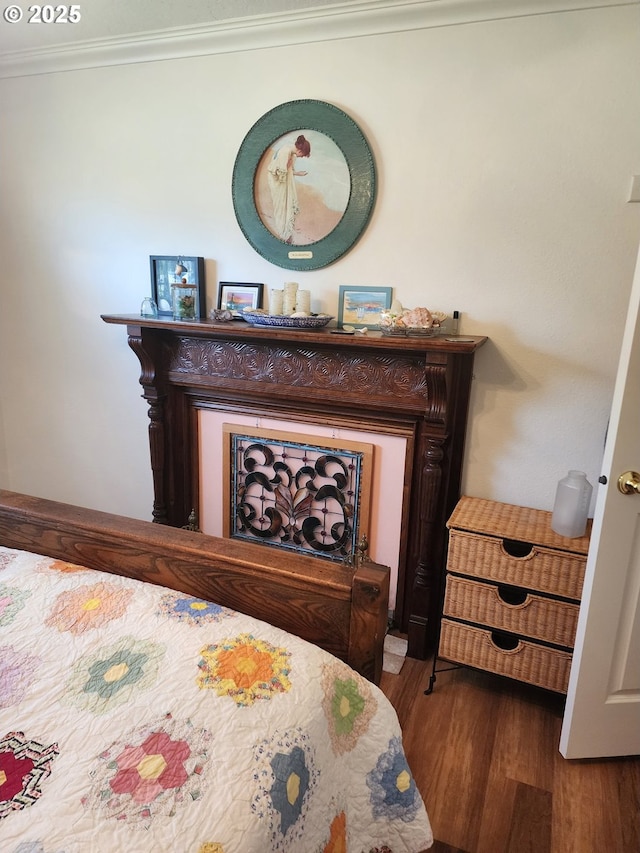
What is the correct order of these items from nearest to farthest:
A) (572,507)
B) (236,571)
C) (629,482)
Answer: (236,571), (629,482), (572,507)

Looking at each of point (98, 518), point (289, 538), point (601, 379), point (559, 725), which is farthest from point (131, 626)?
point (601, 379)

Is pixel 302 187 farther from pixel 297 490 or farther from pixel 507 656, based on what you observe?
pixel 507 656

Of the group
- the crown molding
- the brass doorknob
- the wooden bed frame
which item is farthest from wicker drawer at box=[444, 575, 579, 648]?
the crown molding

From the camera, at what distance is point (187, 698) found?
3.17ft

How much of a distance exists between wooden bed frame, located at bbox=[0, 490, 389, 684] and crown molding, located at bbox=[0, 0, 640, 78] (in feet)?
6.06

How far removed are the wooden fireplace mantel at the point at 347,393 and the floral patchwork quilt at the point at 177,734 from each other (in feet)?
3.30

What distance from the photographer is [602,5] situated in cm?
170

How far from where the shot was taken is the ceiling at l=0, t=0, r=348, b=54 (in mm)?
1976

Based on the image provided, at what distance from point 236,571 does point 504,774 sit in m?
1.13

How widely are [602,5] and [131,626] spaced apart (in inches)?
87.5

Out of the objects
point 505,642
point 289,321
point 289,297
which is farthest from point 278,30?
point 505,642

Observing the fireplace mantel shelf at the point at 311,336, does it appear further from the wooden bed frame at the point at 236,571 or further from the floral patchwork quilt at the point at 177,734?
the floral patchwork quilt at the point at 177,734

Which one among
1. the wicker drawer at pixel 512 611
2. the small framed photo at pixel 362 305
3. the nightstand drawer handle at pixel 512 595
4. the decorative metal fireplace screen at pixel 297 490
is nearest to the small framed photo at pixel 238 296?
the small framed photo at pixel 362 305

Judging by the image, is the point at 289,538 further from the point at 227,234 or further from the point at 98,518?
the point at 227,234
